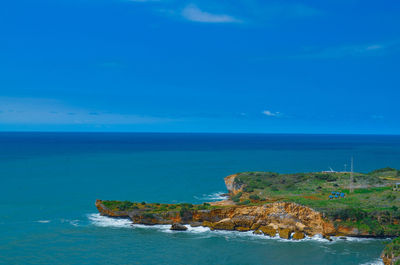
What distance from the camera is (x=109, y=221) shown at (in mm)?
63625

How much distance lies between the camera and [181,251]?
49.9m

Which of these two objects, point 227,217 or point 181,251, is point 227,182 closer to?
point 227,217

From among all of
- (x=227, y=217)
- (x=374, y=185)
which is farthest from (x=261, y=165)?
(x=227, y=217)

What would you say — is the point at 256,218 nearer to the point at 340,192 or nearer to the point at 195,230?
the point at 195,230

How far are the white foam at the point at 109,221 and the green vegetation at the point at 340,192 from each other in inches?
813

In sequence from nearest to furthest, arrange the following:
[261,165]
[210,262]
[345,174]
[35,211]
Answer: [210,262]
[35,211]
[345,174]
[261,165]

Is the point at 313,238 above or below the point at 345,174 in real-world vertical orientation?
below

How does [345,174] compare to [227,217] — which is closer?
[227,217]

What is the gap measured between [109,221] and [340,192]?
45795mm

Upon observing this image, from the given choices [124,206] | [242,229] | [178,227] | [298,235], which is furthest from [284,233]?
[124,206]

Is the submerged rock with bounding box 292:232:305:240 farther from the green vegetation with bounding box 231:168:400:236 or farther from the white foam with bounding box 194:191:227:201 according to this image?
the white foam with bounding box 194:191:227:201

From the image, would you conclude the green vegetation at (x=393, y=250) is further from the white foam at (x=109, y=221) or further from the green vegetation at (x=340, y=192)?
the white foam at (x=109, y=221)

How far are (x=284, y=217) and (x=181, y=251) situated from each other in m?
18.0

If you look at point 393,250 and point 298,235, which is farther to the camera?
point 298,235
